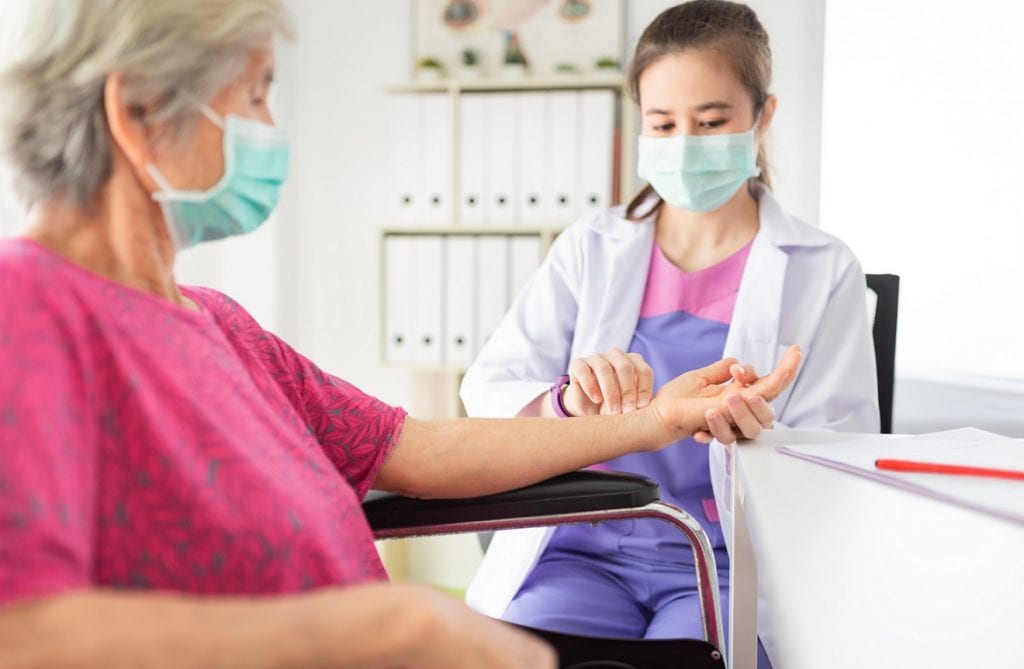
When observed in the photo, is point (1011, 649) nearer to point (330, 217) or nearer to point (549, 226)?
point (549, 226)

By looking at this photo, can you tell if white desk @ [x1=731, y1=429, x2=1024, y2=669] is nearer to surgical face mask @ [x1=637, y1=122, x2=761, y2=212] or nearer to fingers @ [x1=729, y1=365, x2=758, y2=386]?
fingers @ [x1=729, y1=365, x2=758, y2=386]

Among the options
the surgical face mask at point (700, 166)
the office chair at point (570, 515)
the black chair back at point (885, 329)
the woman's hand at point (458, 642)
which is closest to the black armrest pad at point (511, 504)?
the office chair at point (570, 515)

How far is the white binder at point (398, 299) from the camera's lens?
274cm

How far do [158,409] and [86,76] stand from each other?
0.26 meters

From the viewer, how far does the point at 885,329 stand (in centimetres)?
173

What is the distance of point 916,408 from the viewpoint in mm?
2145

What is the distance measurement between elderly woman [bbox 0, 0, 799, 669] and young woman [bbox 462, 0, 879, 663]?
482 millimetres

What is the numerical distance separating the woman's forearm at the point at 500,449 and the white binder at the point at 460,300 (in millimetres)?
1564

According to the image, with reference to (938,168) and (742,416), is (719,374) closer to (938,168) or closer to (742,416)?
(742,416)

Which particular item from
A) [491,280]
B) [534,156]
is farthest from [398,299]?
[534,156]

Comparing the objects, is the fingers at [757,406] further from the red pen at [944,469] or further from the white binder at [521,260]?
the white binder at [521,260]

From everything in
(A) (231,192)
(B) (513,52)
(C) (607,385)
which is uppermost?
(B) (513,52)

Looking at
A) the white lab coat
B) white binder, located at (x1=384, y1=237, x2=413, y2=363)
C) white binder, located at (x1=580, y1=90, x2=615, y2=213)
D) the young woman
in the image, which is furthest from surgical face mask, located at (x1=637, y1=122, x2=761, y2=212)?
white binder, located at (x1=384, y1=237, x2=413, y2=363)

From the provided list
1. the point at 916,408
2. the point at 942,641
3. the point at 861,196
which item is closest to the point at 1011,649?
the point at 942,641
